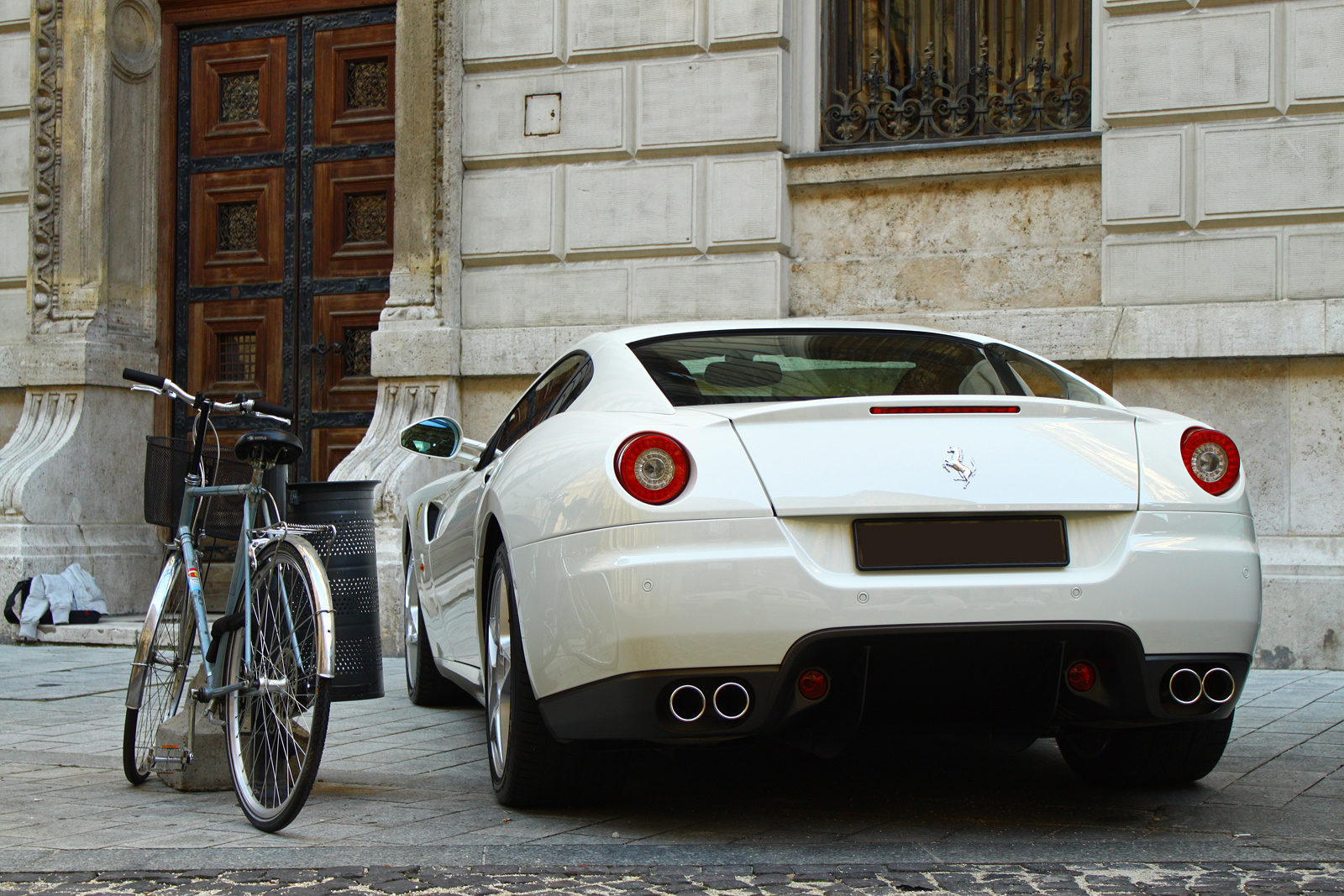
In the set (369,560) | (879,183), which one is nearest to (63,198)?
(879,183)

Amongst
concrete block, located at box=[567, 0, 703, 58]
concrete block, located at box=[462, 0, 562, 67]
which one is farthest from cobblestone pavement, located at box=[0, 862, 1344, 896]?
concrete block, located at box=[462, 0, 562, 67]

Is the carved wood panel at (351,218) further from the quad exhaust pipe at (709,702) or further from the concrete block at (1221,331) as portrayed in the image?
the quad exhaust pipe at (709,702)

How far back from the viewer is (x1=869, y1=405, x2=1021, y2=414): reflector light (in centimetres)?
382

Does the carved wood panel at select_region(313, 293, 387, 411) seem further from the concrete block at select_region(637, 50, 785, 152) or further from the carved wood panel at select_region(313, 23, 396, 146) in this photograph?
the concrete block at select_region(637, 50, 785, 152)

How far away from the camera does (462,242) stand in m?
10.2

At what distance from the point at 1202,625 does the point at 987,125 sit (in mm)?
6204

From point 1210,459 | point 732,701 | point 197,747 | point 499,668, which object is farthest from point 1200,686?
point 197,747

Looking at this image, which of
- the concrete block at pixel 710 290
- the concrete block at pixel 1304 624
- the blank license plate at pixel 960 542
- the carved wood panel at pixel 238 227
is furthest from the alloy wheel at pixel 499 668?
the carved wood panel at pixel 238 227

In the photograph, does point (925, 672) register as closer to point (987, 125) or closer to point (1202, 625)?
point (1202, 625)

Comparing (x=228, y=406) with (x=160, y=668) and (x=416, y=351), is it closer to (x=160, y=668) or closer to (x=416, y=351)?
(x=160, y=668)

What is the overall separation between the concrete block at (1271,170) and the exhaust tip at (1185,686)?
5.46 metres

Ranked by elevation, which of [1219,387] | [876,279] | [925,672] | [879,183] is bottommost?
[925,672]

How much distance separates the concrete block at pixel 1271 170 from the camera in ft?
27.7

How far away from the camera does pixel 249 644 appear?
A: 4324 mm
